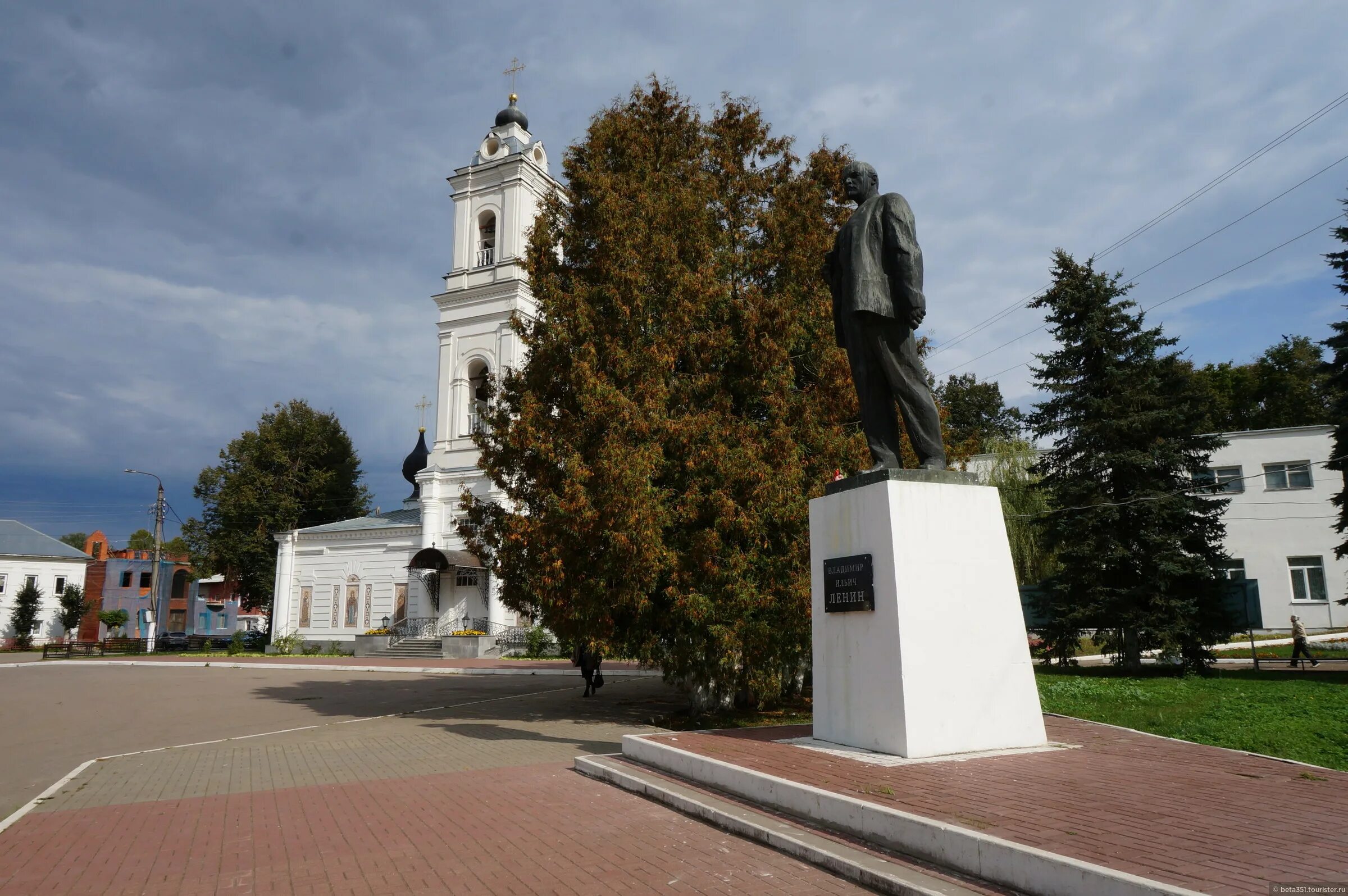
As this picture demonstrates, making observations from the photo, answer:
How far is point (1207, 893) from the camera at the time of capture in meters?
3.20

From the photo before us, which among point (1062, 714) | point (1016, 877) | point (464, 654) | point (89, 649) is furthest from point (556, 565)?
point (89, 649)

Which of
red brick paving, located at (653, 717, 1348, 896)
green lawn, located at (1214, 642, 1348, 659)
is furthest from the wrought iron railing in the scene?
red brick paving, located at (653, 717, 1348, 896)

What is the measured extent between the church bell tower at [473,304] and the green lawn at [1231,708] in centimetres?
2734

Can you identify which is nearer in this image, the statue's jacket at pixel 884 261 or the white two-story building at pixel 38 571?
the statue's jacket at pixel 884 261

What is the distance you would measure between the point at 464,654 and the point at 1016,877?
31392mm

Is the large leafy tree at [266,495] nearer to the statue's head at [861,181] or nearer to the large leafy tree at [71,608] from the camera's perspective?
the large leafy tree at [71,608]

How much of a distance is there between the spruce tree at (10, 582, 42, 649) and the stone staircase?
2846 centimetres

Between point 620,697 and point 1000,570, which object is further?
point 620,697

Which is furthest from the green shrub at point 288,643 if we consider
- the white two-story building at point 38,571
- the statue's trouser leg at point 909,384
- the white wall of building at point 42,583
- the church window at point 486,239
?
the statue's trouser leg at point 909,384

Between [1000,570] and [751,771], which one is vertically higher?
[1000,570]

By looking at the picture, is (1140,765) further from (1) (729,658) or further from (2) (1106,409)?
(2) (1106,409)

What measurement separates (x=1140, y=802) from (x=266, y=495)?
4806cm

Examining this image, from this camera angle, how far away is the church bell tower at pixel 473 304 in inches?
1468

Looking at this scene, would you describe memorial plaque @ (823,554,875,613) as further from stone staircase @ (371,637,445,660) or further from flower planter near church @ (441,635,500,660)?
stone staircase @ (371,637,445,660)
